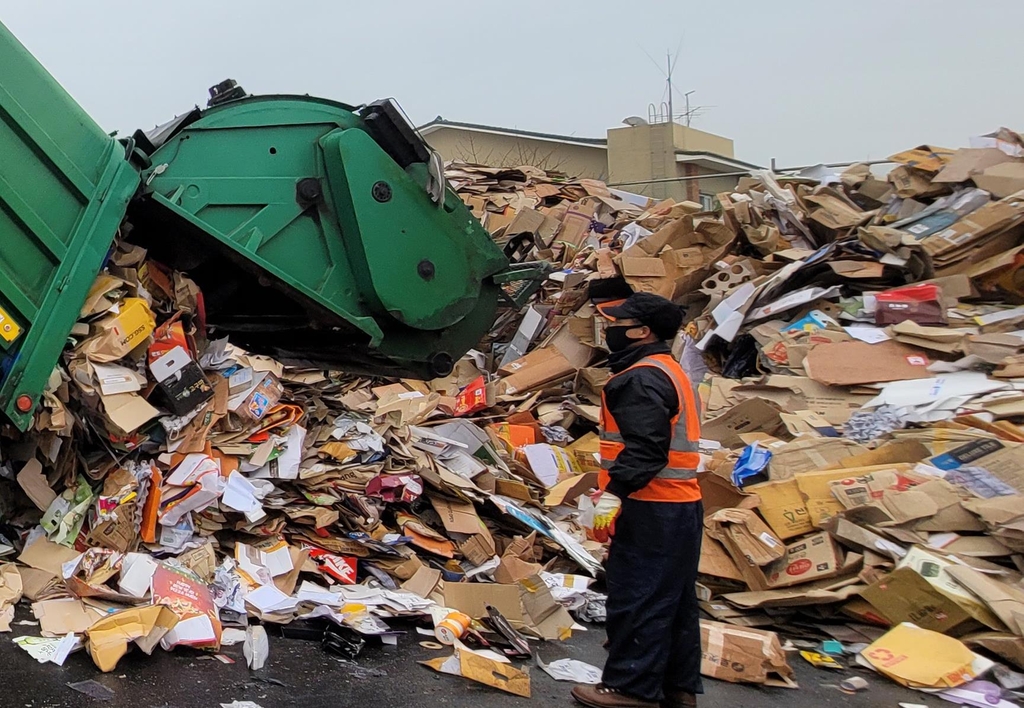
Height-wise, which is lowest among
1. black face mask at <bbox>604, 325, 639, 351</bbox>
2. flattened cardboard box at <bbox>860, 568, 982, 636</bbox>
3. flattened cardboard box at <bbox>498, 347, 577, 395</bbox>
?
flattened cardboard box at <bbox>860, 568, 982, 636</bbox>

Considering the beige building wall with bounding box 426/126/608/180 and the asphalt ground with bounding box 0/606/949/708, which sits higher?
the beige building wall with bounding box 426/126/608/180

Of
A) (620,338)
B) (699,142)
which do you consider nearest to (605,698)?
(620,338)

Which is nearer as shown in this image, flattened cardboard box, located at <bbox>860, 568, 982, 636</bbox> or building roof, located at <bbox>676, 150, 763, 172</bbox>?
flattened cardboard box, located at <bbox>860, 568, 982, 636</bbox>

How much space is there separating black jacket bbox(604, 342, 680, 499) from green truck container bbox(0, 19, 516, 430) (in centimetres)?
106

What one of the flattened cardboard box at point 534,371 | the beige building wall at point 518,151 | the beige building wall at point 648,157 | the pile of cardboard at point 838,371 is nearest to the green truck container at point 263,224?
the pile of cardboard at point 838,371

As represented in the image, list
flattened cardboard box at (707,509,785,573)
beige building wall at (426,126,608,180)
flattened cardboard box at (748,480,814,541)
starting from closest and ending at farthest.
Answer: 1. flattened cardboard box at (707,509,785,573)
2. flattened cardboard box at (748,480,814,541)
3. beige building wall at (426,126,608,180)

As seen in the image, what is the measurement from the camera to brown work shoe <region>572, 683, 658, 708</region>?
3164mm

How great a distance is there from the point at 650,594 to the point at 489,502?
1.88m

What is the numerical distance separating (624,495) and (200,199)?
6.53ft

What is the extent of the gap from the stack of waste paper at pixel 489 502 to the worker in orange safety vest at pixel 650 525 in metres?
0.43

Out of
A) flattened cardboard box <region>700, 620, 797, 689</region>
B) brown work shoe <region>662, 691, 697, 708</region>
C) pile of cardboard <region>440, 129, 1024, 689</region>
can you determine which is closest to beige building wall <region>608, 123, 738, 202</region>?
pile of cardboard <region>440, 129, 1024, 689</region>

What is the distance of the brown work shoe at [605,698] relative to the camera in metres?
3.16

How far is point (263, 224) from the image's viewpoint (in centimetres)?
361

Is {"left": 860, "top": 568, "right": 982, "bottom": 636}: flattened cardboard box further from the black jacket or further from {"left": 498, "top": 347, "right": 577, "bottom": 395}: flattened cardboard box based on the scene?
{"left": 498, "top": 347, "right": 577, "bottom": 395}: flattened cardboard box
